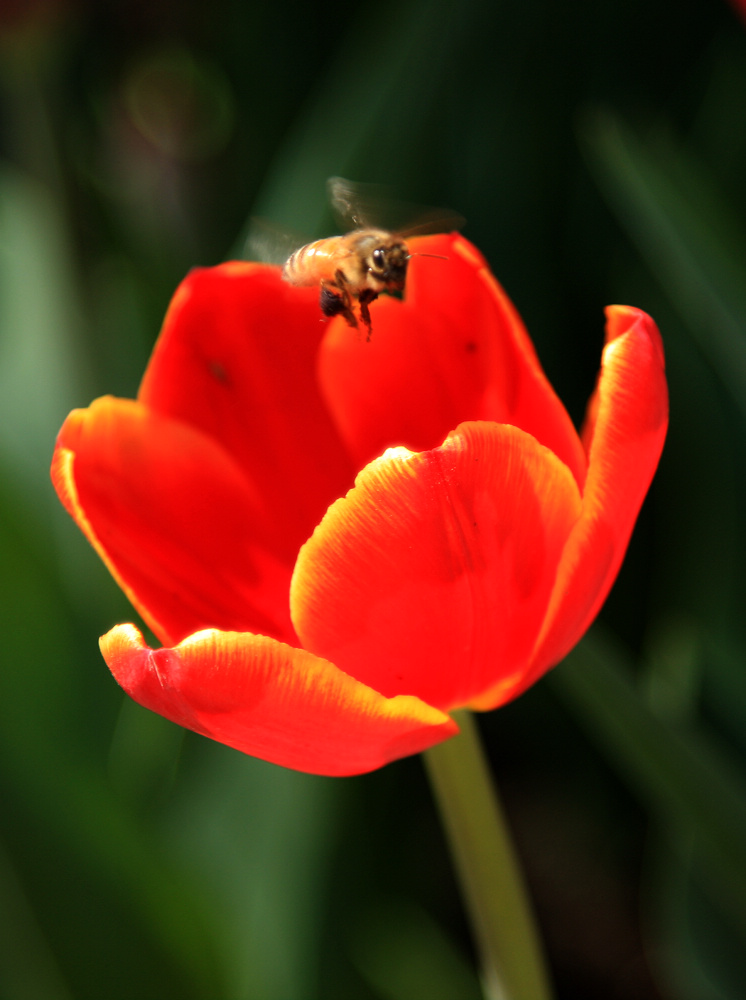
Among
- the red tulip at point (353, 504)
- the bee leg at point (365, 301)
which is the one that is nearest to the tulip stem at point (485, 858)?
the red tulip at point (353, 504)

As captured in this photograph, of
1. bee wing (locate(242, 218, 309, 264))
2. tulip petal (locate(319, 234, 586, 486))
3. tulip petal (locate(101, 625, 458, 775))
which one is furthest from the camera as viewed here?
bee wing (locate(242, 218, 309, 264))

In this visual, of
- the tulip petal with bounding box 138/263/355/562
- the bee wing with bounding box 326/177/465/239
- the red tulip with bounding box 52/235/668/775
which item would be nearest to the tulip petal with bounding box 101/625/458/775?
the red tulip with bounding box 52/235/668/775

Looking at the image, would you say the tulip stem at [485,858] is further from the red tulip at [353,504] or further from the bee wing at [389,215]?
the bee wing at [389,215]

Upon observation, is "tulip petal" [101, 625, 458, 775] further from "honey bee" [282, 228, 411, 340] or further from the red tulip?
"honey bee" [282, 228, 411, 340]

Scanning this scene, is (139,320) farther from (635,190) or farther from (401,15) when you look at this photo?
(635,190)

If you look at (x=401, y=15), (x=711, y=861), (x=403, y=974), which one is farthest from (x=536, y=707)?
(x=401, y=15)

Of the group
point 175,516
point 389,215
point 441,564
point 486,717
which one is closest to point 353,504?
point 441,564
